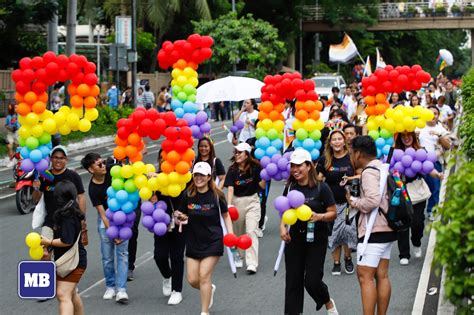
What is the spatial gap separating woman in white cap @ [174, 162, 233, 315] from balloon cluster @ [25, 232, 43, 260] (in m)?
1.63

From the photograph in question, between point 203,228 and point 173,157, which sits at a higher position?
point 173,157

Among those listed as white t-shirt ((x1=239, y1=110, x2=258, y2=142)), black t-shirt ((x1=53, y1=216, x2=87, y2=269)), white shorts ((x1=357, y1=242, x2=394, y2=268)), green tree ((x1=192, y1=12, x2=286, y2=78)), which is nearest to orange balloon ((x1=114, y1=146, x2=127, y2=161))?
black t-shirt ((x1=53, y1=216, x2=87, y2=269))

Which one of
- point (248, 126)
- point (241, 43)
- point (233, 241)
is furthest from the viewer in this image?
point (241, 43)

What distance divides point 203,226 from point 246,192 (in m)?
2.60

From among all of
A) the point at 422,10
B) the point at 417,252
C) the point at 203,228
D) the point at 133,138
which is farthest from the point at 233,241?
the point at 422,10

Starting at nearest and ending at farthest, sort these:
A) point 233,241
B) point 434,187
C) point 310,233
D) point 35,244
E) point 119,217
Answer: point 35,244 → point 310,233 → point 233,241 → point 119,217 → point 434,187

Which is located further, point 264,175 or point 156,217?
point 264,175

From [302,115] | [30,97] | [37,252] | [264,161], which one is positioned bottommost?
[37,252]

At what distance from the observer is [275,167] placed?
1184 centimetres

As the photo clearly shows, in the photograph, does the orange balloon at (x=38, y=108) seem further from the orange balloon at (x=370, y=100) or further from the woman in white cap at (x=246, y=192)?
the orange balloon at (x=370, y=100)

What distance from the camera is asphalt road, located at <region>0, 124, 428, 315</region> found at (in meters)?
9.80

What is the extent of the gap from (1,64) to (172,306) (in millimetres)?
30366

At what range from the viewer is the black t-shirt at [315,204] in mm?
8672

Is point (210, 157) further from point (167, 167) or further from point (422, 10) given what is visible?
point (422, 10)
